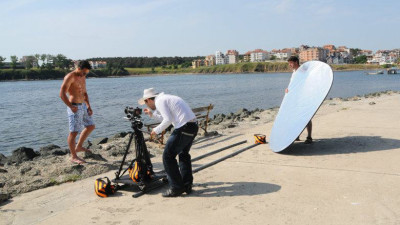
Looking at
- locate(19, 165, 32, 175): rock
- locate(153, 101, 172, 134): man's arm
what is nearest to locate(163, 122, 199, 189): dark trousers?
locate(153, 101, 172, 134): man's arm

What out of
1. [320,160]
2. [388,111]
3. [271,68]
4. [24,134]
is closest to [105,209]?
[320,160]

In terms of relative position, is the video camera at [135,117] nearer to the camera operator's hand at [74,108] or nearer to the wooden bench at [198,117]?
the camera operator's hand at [74,108]

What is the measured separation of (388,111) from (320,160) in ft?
28.3

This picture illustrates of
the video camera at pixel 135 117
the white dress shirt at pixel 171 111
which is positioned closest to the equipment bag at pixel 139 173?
the video camera at pixel 135 117

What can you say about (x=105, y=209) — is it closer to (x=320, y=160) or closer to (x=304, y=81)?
(x=320, y=160)

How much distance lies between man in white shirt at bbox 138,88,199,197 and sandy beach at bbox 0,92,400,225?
0.93 ft

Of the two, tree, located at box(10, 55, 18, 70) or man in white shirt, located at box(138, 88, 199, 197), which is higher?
tree, located at box(10, 55, 18, 70)

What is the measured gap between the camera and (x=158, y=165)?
7.67 metres

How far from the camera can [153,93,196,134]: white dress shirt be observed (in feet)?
16.8

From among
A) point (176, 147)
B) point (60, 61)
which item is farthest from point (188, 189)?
point (60, 61)

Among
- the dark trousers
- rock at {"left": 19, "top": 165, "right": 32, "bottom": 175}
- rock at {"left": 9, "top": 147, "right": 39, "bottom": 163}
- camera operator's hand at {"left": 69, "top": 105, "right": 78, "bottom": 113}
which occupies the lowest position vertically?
rock at {"left": 9, "top": 147, "right": 39, "bottom": 163}

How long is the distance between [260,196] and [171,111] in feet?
5.60

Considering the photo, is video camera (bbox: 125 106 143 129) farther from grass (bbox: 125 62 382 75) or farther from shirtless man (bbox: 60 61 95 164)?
grass (bbox: 125 62 382 75)

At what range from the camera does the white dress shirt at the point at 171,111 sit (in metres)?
5.12
